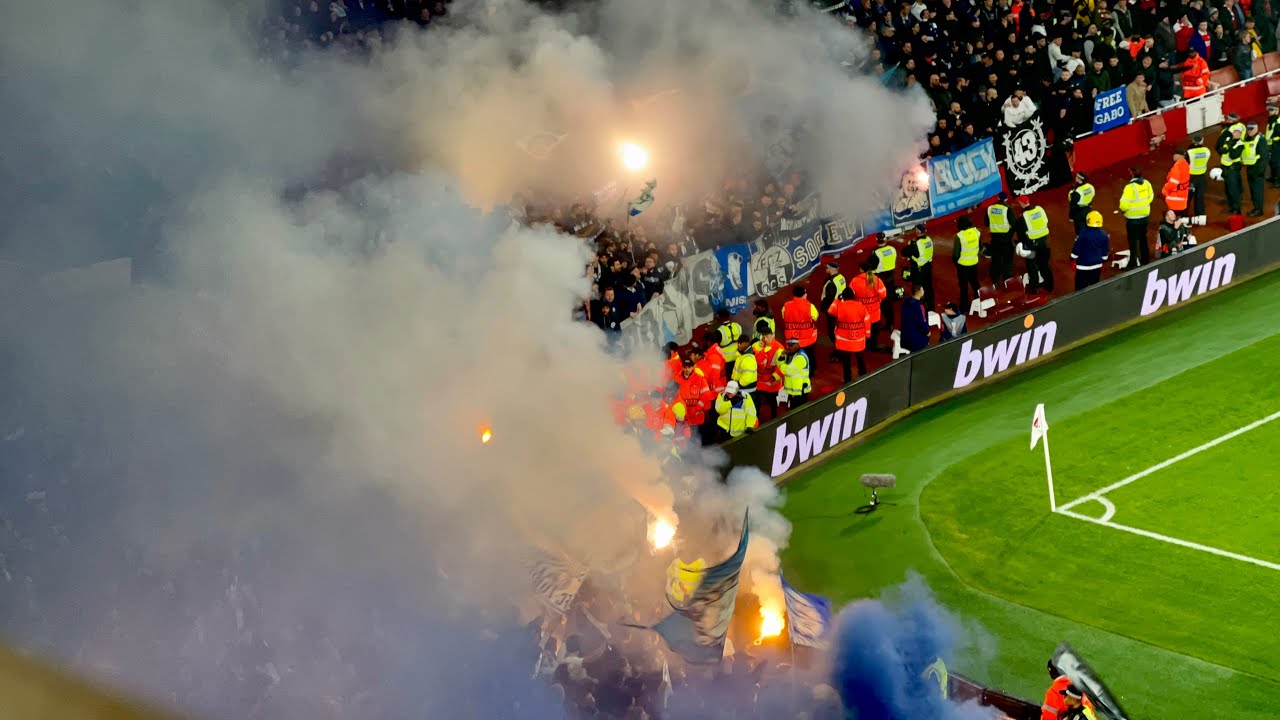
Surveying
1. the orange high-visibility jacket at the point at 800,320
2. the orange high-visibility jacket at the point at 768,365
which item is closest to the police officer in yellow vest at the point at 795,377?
the orange high-visibility jacket at the point at 768,365

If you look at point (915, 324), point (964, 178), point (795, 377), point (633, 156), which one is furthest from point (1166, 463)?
point (633, 156)

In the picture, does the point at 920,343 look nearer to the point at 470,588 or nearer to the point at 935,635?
the point at 935,635

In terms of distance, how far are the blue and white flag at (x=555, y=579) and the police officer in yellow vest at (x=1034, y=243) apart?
30.6 ft

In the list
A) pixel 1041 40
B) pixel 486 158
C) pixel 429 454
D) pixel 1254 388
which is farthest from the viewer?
pixel 1041 40

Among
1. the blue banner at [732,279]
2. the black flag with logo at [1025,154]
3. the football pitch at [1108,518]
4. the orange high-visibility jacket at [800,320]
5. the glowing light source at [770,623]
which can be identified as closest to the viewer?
the glowing light source at [770,623]

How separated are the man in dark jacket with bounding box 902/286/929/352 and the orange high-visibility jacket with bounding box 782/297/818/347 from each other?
43.1 inches

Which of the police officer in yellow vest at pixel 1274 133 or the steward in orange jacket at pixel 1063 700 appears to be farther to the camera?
the police officer in yellow vest at pixel 1274 133

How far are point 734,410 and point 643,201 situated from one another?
357 centimetres

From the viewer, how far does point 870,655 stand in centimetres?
889

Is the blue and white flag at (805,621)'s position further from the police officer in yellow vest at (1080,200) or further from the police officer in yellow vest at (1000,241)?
the police officer in yellow vest at (1080,200)

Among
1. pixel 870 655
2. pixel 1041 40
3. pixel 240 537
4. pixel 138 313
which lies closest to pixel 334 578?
pixel 240 537

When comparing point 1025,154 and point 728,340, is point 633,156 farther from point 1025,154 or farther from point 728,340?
point 1025,154

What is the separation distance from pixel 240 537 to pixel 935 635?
18.4ft

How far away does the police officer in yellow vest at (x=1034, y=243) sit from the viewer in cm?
1653
